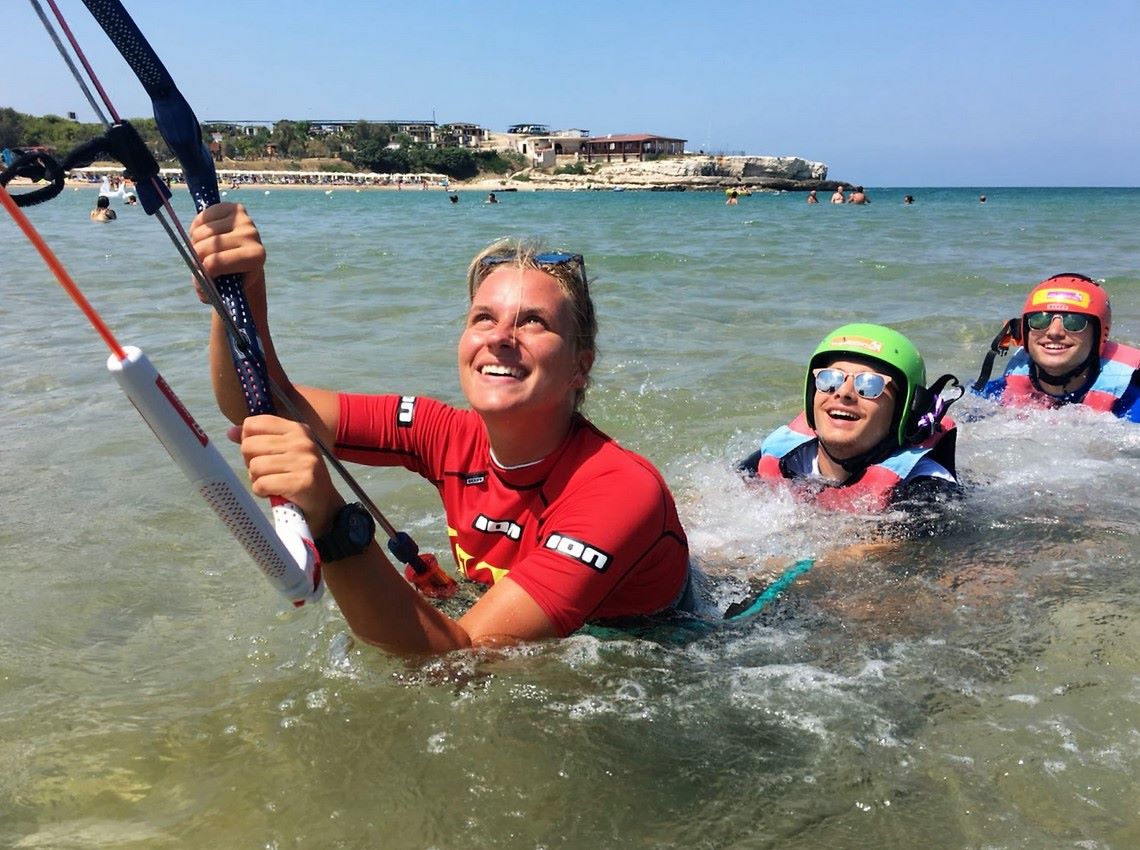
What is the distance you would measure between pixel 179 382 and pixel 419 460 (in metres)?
4.78

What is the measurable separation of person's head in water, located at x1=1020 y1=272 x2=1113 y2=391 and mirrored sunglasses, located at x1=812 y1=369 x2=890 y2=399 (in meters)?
2.82

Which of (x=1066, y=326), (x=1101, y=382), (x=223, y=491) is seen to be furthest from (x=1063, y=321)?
(x=223, y=491)

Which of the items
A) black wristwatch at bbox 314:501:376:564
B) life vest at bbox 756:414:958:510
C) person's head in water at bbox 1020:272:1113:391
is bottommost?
life vest at bbox 756:414:958:510

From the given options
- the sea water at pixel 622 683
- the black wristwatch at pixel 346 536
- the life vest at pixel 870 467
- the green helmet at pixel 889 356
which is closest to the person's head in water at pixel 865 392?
the green helmet at pixel 889 356

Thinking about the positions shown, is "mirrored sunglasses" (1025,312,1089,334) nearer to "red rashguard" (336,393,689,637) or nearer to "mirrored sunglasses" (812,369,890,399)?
"mirrored sunglasses" (812,369,890,399)

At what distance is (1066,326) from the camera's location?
6.80 m

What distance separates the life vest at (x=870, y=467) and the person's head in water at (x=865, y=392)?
108 mm

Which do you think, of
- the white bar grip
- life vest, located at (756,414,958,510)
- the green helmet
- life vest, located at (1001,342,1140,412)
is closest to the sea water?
life vest, located at (756,414,958,510)

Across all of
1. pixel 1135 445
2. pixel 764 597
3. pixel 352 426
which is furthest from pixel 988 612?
pixel 1135 445

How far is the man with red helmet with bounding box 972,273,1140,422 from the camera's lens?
671cm

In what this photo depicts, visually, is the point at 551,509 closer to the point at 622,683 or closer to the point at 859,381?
the point at 622,683

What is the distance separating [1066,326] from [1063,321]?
40mm

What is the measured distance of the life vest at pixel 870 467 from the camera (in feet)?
15.4

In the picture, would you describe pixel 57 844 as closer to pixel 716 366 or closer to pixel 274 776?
pixel 274 776
